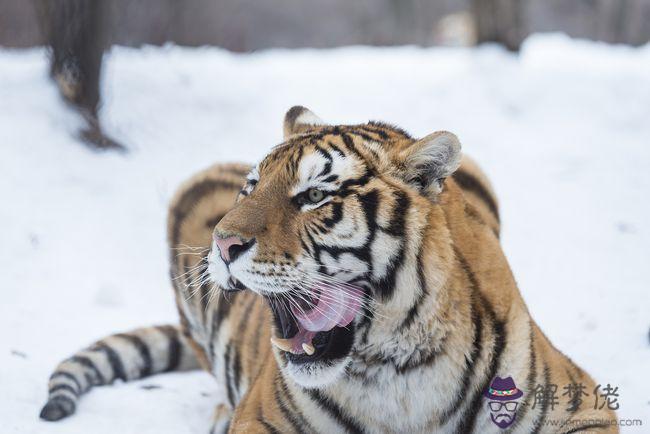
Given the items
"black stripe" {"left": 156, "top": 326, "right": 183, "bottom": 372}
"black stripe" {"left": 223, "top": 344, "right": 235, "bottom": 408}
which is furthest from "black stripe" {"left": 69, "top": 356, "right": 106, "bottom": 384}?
"black stripe" {"left": 223, "top": 344, "right": 235, "bottom": 408}

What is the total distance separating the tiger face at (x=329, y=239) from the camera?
6.36 ft

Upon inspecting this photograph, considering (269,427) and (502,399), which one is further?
(269,427)

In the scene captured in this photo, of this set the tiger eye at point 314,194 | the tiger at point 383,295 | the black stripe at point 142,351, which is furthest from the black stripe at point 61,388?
the tiger eye at point 314,194

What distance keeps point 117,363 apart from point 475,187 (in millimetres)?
1474

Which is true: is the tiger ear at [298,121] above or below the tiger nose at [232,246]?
above

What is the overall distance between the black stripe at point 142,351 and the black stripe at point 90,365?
21 centimetres

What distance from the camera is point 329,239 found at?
77.4 inches

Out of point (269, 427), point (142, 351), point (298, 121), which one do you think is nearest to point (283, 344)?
point (269, 427)

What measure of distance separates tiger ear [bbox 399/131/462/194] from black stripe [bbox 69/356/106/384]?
164cm

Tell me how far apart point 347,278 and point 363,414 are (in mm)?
352

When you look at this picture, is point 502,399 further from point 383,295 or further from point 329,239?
point 329,239

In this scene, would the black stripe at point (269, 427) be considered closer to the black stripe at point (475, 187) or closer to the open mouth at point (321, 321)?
the open mouth at point (321, 321)

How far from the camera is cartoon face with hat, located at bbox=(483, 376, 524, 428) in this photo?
2.06 meters

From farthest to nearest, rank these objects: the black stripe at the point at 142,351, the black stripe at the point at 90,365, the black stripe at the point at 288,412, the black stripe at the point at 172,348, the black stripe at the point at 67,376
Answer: the black stripe at the point at 172,348 < the black stripe at the point at 142,351 < the black stripe at the point at 90,365 < the black stripe at the point at 67,376 < the black stripe at the point at 288,412
